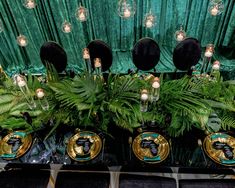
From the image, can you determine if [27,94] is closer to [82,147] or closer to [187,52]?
[82,147]

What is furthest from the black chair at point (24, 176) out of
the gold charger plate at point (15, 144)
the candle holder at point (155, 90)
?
the candle holder at point (155, 90)

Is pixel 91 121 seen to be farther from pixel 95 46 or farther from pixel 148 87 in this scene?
pixel 95 46

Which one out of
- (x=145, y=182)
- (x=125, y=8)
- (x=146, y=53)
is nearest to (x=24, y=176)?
(x=145, y=182)

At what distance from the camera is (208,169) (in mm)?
1836

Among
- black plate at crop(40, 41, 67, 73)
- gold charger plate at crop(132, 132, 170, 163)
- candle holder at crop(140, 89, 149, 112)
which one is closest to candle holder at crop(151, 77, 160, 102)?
candle holder at crop(140, 89, 149, 112)

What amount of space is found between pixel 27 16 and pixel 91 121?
1.84 m

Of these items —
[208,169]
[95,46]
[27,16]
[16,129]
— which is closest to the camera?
[208,169]

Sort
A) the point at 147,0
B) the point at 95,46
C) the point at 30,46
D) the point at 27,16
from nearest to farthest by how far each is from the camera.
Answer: the point at 95,46, the point at 147,0, the point at 27,16, the point at 30,46

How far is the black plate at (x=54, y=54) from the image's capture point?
2602 millimetres

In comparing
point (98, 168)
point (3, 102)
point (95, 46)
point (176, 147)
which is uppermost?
point (95, 46)

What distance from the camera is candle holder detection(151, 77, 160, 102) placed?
1.95 metres

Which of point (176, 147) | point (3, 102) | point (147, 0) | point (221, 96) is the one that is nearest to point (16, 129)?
point (3, 102)

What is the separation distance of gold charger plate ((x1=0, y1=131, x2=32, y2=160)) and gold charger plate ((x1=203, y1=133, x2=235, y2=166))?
4.10ft

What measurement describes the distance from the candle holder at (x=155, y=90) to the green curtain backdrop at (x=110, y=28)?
145 cm
